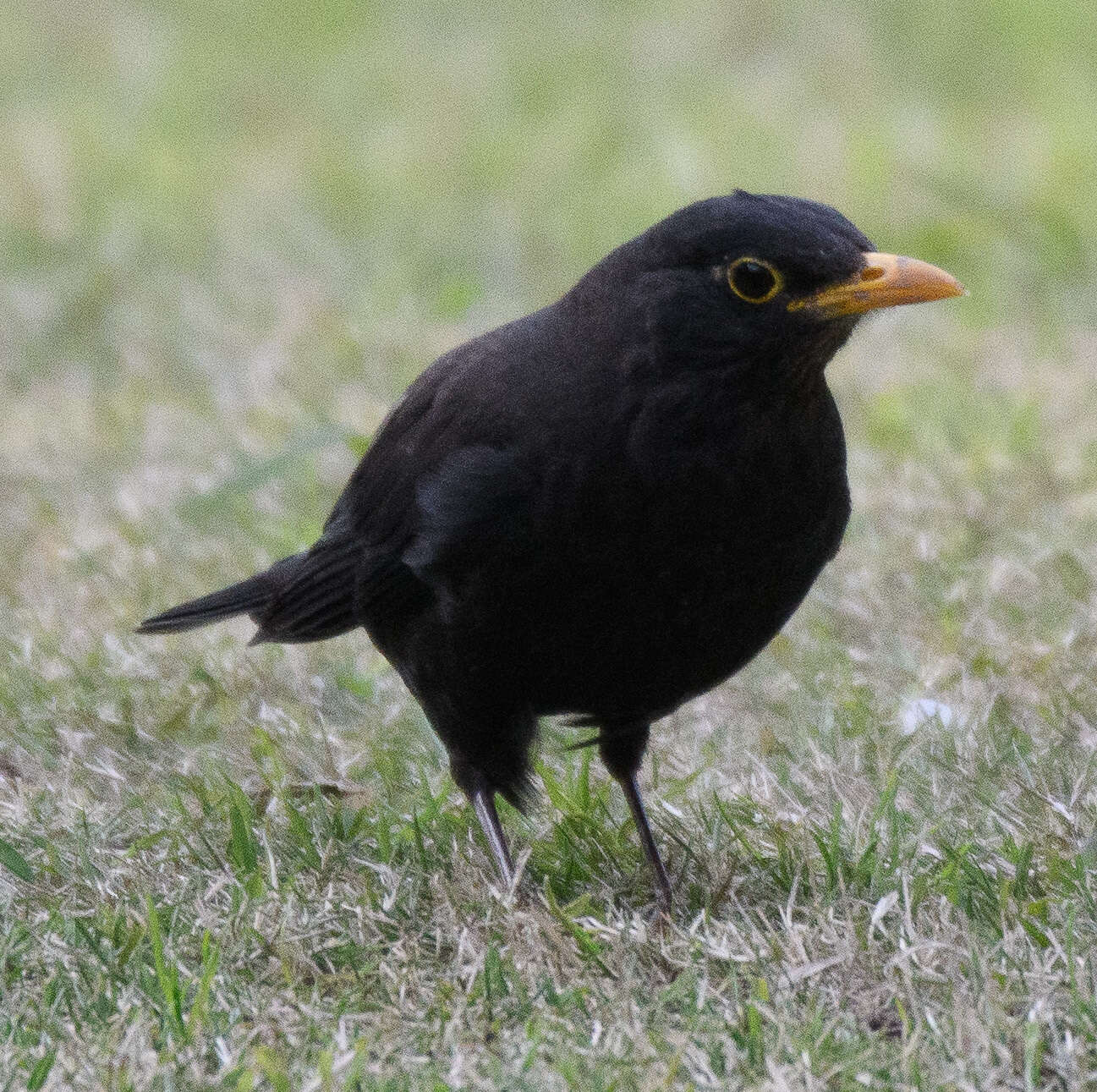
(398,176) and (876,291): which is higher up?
(876,291)

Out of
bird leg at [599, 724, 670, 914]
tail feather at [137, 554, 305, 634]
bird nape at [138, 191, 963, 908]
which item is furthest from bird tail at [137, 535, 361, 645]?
bird leg at [599, 724, 670, 914]

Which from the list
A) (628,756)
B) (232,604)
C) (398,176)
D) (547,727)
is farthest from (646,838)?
(398,176)

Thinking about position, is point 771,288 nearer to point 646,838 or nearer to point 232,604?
point 646,838

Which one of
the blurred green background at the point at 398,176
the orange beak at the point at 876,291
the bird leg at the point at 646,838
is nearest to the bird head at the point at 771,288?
the orange beak at the point at 876,291

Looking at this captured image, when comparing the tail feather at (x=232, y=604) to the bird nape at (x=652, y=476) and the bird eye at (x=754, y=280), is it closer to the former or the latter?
the bird nape at (x=652, y=476)

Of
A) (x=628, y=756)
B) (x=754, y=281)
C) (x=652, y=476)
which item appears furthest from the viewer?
(x=628, y=756)

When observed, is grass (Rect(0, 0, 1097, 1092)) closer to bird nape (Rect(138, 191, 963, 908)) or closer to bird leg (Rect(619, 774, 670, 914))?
bird leg (Rect(619, 774, 670, 914))

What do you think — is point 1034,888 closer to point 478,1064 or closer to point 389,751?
point 478,1064

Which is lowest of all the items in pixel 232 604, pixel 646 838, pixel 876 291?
pixel 646 838
